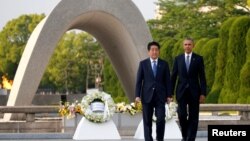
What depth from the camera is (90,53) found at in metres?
107

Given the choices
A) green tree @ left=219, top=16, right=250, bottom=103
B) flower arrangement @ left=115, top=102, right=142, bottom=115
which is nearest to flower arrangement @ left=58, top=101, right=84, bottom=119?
flower arrangement @ left=115, top=102, right=142, bottom=115

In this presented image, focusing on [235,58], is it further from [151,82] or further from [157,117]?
[157,117]

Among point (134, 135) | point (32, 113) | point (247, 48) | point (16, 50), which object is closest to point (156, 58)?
point (134, 135)

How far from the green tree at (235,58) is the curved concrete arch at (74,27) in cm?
1466

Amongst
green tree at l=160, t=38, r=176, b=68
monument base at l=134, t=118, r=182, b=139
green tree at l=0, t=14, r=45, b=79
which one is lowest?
monument base at l=134, t=118, r=182, b=139

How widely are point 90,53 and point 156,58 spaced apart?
93.3 meters

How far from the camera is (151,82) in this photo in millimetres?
13477

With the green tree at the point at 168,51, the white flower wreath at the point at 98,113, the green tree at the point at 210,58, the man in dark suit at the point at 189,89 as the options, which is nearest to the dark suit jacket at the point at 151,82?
the man in dark suit at the point at 189,89

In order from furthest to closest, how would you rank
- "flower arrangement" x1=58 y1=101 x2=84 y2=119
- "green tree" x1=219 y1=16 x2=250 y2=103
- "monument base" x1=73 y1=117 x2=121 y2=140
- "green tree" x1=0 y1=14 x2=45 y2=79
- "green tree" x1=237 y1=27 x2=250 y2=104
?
"green tree" x1=0 y1=14 x2=45 y2=79 → "green tree" x1=219 y1=16 x2=250 y2=103 → "green tree" x1=237 y1=27 x2=250 y2=104 → "flower arrangement" x1=58 y1=101 x2=84 y2=119 → "monument base" x1=73 y1=117 x2=121 y2=140

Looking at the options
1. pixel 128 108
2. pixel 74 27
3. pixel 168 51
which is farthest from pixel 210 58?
pixel 128 108

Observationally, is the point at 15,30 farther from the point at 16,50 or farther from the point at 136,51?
the point at 136,51

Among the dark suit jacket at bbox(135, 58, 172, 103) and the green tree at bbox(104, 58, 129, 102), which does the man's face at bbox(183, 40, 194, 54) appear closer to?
the dark suit jacket at bbox(135, 58, 172, 103)

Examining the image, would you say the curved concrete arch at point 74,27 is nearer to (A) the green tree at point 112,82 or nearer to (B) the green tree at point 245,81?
(B) the green tree at point 245,81

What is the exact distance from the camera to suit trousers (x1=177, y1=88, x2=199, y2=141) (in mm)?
13320
